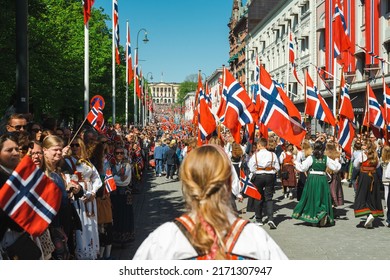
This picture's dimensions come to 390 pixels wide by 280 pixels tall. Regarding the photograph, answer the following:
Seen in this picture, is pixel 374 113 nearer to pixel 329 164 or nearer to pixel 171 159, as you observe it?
pixel 329 164

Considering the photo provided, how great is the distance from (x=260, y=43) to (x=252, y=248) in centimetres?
6949

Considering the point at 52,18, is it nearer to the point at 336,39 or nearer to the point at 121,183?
the point at 336,39

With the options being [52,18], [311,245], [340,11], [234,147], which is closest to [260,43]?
[52,18]

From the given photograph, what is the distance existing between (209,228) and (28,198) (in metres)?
1.52

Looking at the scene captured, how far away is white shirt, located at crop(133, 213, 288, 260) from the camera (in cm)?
272

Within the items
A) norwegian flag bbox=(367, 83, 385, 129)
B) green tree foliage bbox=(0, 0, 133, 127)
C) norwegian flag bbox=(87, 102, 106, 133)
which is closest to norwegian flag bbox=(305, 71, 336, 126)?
norwegian flag bbox=(367, 83, 385, 129)

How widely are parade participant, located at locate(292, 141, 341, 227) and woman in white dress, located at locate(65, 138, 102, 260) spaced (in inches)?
206

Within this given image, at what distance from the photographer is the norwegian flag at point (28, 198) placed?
12.2ft

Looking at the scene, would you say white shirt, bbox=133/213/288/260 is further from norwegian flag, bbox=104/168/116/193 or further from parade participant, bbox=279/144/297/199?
parade participant, bbox=279/144/297/199

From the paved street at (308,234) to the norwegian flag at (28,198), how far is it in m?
4.84

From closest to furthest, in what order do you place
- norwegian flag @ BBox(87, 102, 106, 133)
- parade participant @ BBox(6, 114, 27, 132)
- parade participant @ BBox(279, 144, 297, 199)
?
parade participant @ BBox(6, 114, 27, 132) < norwegian flag @ BBox(87, 102, 106, 133) < parade participant @ BBox(279, 144, 297, 199)

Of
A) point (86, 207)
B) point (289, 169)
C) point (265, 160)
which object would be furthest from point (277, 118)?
point (86, 207)

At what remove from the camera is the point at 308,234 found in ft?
34.4

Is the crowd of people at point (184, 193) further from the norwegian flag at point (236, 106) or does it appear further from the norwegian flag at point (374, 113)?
the norwegian flag at point (374, 113)
